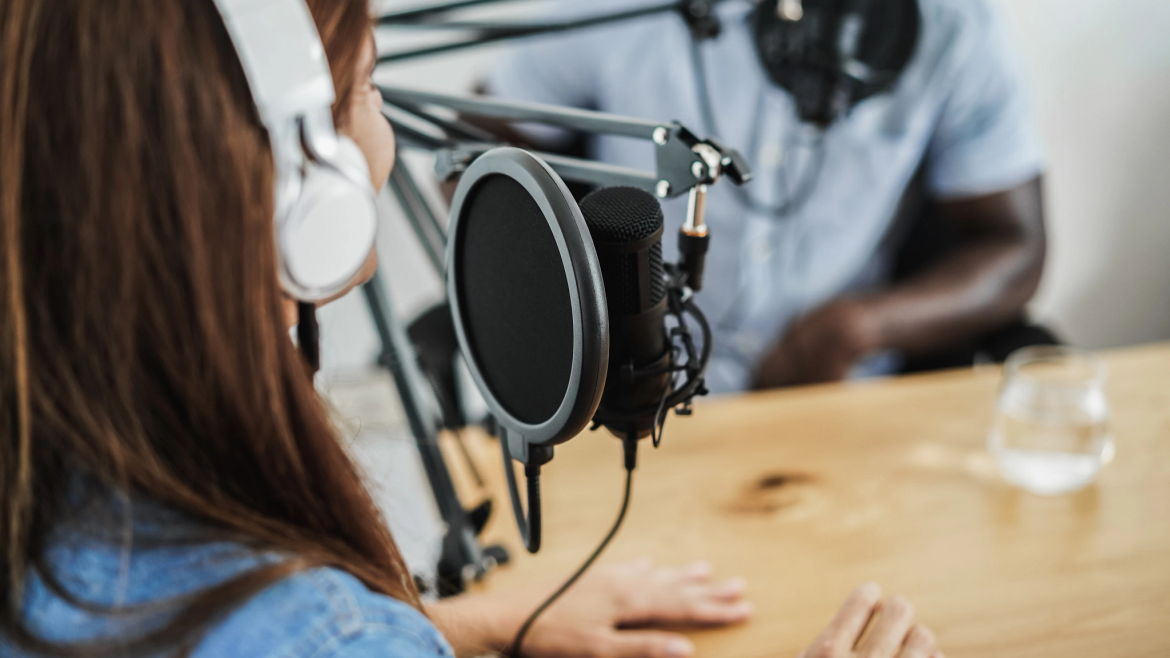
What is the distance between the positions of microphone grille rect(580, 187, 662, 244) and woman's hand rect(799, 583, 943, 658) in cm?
36

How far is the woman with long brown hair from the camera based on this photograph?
13.3 inches

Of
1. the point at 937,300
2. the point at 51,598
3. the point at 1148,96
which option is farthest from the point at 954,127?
the point at 51,598

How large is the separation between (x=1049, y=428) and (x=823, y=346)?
510mm

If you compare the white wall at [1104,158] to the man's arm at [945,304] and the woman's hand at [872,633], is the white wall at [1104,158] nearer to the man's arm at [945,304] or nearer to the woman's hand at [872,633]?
the man's arm at [945,304]

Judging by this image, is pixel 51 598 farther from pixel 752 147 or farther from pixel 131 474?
pixel 752 147

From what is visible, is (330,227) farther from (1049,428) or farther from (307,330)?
(1049,428)

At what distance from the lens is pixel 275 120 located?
1.19 ft

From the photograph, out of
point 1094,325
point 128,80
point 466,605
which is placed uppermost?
point 128,80

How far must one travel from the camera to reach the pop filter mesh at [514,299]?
404 millimetres

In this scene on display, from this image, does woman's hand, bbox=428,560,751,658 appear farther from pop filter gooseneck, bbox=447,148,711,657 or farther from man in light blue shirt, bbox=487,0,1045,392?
man in light blue shirt, bbox=487,0,1045,392

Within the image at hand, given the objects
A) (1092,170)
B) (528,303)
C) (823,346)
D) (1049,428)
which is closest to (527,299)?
(528,303)

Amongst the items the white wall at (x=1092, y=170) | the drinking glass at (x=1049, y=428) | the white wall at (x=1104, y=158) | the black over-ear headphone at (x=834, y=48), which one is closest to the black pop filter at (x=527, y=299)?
the black over-ear headphone at (x=834, y=48)

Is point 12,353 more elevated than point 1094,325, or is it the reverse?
point 12,353

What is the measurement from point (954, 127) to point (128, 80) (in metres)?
1.39
